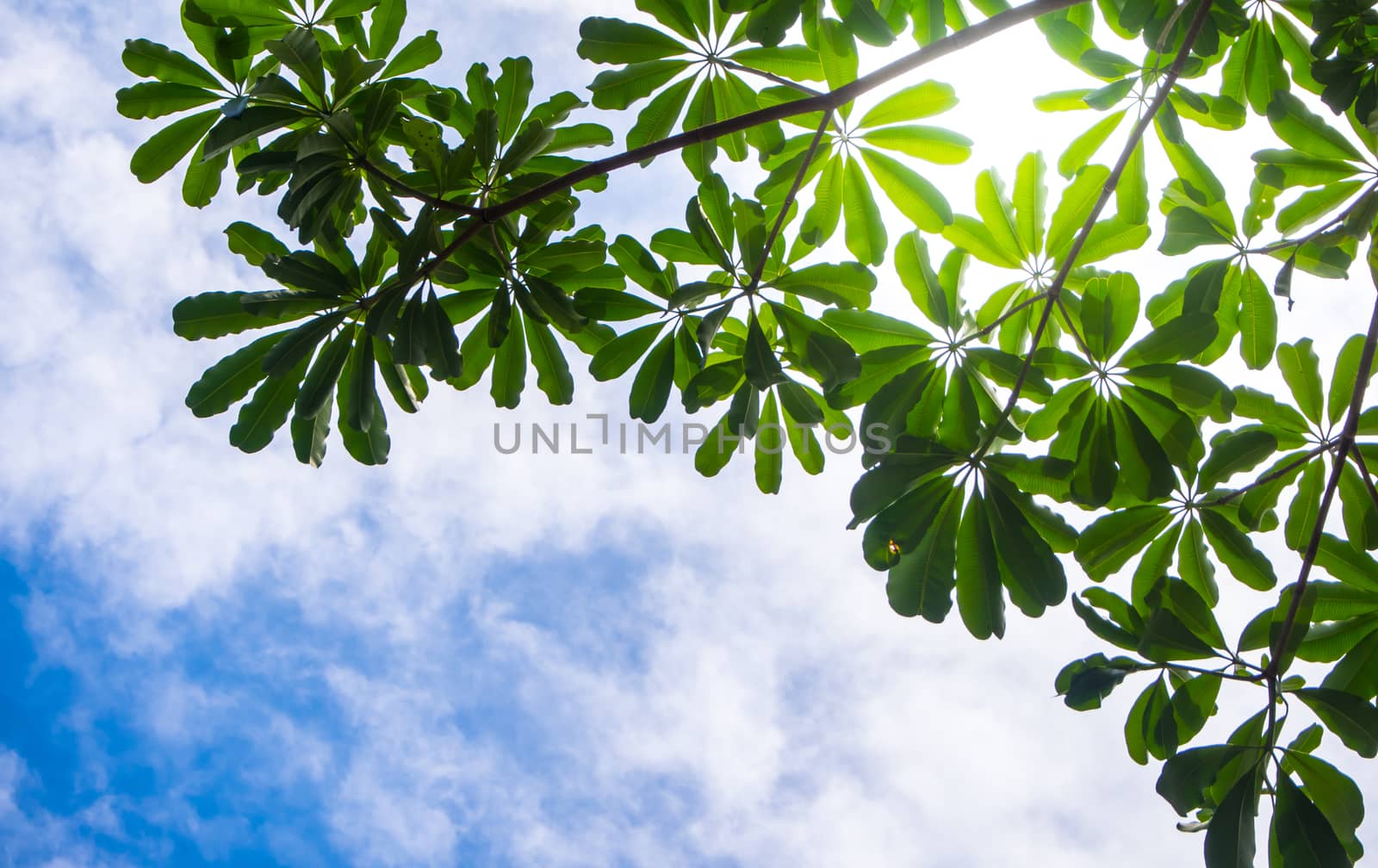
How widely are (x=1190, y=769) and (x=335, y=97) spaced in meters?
3.04

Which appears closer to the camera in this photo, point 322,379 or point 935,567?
point 935,567

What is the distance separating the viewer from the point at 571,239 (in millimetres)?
3164

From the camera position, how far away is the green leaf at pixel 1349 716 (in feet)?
7.75

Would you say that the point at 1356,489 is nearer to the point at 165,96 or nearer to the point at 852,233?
the point at 852,233

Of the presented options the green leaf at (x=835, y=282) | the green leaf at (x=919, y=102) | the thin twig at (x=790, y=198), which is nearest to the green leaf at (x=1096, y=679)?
the green leaf at (x=835, y=282)

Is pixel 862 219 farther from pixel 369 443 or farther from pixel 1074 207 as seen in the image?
pixel 369 443

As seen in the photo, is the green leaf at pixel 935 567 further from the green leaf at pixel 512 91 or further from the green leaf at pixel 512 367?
the green leaf at pixel 512 91

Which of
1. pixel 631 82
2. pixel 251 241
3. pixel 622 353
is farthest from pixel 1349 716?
pixel 251 241

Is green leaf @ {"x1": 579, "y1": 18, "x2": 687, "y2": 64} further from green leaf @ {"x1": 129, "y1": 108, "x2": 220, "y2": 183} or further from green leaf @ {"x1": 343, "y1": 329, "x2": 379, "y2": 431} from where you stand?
green leaf @ {"x1": 129, "y1": 108, "x2": 220, "y2": 183}

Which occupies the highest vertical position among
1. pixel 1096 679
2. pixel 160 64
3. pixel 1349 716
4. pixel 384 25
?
pixel 384 25

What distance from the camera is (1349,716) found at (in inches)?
94.0

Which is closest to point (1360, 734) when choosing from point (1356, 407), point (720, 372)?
point (1356, 407)

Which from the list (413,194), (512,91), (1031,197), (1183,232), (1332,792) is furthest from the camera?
(512,91)

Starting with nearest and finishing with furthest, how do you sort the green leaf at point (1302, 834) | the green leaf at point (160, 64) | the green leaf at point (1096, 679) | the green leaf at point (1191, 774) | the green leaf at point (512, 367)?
the green leaf at point (1302, 834), the green leaf at point (1191, 774), the green leaf at point (1096, 679), the green leaf at point (160, 64), the green leaf at point (512, 367)
